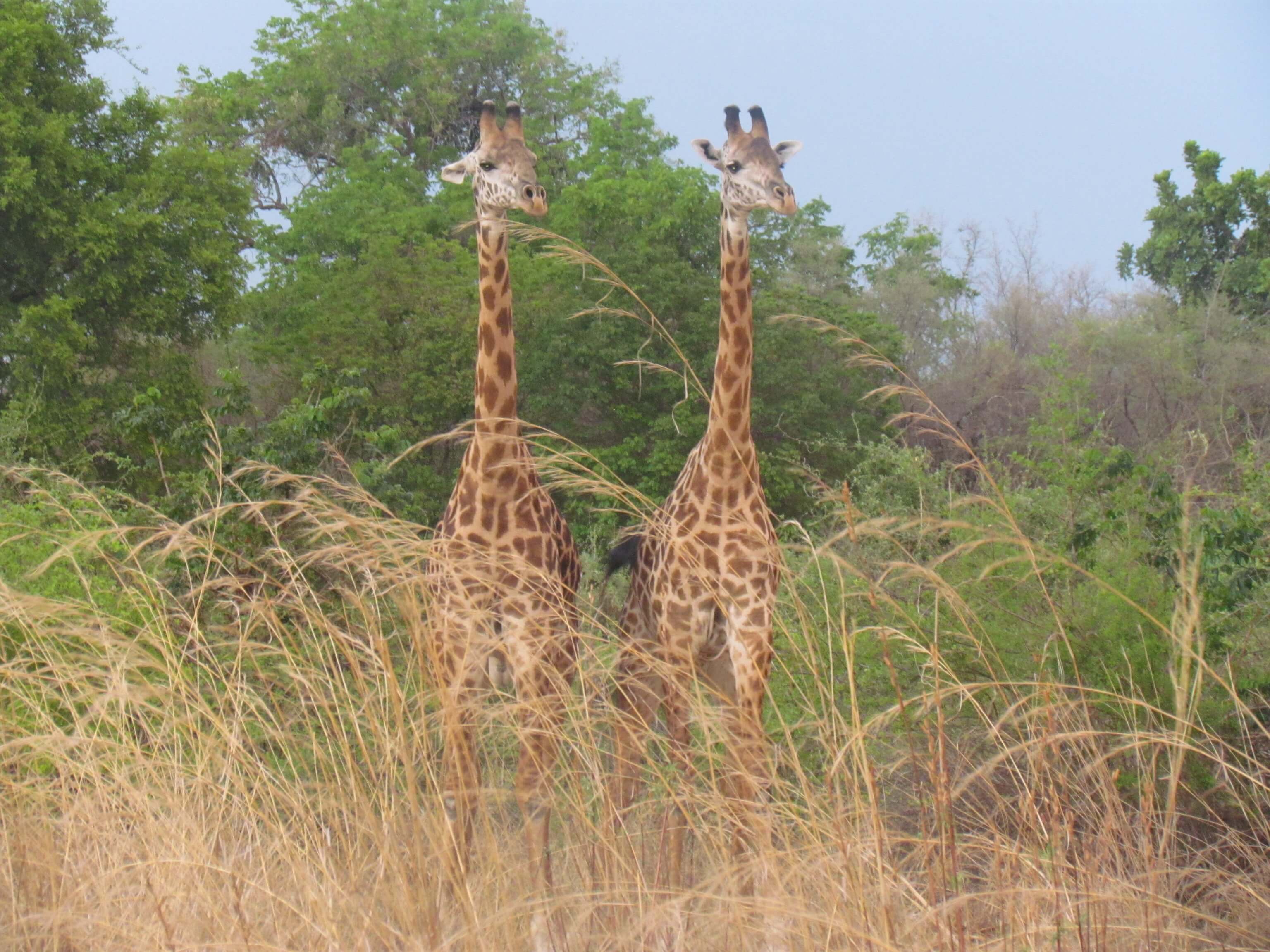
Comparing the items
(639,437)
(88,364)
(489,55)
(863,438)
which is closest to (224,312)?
(88,364)

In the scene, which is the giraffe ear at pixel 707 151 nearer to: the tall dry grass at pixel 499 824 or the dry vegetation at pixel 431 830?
the tall dry grass at pixel 499 824

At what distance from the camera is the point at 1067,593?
5227 millimetres

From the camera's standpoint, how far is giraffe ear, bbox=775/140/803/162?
4293 millimetres

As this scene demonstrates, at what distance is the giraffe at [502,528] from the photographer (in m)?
3.43

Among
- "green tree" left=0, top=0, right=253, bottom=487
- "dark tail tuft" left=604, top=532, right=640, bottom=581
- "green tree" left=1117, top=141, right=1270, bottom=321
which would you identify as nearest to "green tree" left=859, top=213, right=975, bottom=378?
"green tree" left=1117, top=141, right=1270, bottom=321

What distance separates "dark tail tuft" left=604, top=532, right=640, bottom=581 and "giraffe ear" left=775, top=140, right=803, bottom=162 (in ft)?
4.36

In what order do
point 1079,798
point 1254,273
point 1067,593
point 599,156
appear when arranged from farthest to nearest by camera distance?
point 599,156
point 1254,273
point 1067,593
point 1079,798

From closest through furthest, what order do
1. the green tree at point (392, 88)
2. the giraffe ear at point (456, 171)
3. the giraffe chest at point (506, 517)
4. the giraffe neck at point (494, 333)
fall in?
the giraffe chest at point (506, 517)
the giraffe neck at point (494, 333)
the giraffe ear at point (456, 171)
the green tree at point (392, 88)

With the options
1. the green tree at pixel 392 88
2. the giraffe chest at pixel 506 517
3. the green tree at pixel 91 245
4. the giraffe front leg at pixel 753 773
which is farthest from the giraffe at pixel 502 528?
the green tree at pixel 392 88

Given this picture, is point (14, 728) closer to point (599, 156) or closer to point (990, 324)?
point (599, 156)

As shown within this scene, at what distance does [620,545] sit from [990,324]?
2553 cm

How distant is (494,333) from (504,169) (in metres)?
0.49

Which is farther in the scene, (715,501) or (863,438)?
(863,438)

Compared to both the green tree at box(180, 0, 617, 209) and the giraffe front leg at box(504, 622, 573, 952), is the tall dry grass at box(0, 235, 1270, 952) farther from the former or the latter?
the green tree at box(180, 0, 617, 209)
